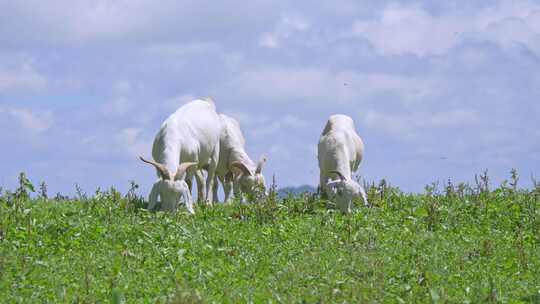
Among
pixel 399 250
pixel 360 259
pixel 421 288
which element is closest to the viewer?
pixel 421 288

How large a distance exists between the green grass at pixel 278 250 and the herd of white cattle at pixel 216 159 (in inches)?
19.3

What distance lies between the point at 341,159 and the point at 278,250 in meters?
7.23

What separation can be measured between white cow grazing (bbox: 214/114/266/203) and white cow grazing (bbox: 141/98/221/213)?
1.02 meters

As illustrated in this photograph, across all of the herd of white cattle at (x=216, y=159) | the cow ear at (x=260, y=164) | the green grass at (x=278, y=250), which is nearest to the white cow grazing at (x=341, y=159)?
the herd of white cattle at (x=216, y=159)

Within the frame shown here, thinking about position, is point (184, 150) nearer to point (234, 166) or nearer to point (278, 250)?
point (234, 166)

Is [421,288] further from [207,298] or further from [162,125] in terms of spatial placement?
[162,125]

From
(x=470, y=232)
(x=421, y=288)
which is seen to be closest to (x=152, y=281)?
(x=421, y=288)

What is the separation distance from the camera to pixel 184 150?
19672 mm

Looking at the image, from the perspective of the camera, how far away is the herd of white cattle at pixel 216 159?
17500 mm

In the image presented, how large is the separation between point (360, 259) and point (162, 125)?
8.60 metres

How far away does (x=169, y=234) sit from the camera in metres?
13.7

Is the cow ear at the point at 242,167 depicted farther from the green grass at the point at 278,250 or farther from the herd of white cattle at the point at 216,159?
the green grass at the point at 278,250

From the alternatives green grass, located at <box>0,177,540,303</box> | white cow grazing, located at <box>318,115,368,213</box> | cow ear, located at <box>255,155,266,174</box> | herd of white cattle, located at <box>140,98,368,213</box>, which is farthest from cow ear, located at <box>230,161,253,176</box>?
green grass, located at <box>0,177,540,303</box>

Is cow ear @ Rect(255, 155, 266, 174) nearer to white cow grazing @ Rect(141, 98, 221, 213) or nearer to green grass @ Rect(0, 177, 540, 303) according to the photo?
white cow grazing @ Rect(141, 98, 221, 213)
